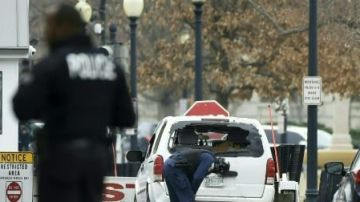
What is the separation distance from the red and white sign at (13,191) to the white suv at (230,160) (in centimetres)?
166

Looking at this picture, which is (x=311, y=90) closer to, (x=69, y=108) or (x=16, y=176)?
(x=16, y=176)

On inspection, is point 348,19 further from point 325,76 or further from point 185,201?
point 185,201

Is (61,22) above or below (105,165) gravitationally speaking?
above

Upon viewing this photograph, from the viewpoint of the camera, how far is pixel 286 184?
18.8 m

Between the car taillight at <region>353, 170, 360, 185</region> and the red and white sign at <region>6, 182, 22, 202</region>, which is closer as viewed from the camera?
the car taillight at <region>353, 170, 360, 185</region>

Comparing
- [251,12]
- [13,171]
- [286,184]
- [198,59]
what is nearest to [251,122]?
[286,184]

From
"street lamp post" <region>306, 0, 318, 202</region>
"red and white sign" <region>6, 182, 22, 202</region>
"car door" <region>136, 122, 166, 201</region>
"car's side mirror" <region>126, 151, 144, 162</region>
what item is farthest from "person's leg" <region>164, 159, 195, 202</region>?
"street lamp post" <region>306, 0, 318, 202</region>

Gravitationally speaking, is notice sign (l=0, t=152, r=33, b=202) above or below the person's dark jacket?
below

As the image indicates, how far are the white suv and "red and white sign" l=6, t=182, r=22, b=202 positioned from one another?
1659 mm

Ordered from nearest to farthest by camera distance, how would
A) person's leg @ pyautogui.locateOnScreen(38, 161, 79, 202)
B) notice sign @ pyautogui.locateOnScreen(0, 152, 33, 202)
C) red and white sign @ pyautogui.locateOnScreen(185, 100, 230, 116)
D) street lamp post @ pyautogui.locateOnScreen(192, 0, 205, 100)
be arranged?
person's leg @ pyautogui.locateOnScreen(38, 161, 79, 202)
notice sign @ pyautogui.locateOnScreen(0, 152, 33, 202)
red and white sign @ pyautogui.locateOnScreen(185, 100, 230, 116)
street lamp post @ pyautogui.locateOnScreen(192, 0, 205, 100)

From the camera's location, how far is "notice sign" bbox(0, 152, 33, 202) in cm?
1834

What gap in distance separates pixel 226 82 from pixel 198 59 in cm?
983

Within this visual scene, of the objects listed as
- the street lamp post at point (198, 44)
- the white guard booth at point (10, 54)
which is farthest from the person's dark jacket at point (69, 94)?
the street lamp post at point (198, 44)

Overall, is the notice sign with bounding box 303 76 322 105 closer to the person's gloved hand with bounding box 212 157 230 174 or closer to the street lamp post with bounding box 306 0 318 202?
the street lamp post with bounding box 306 0 318 202
